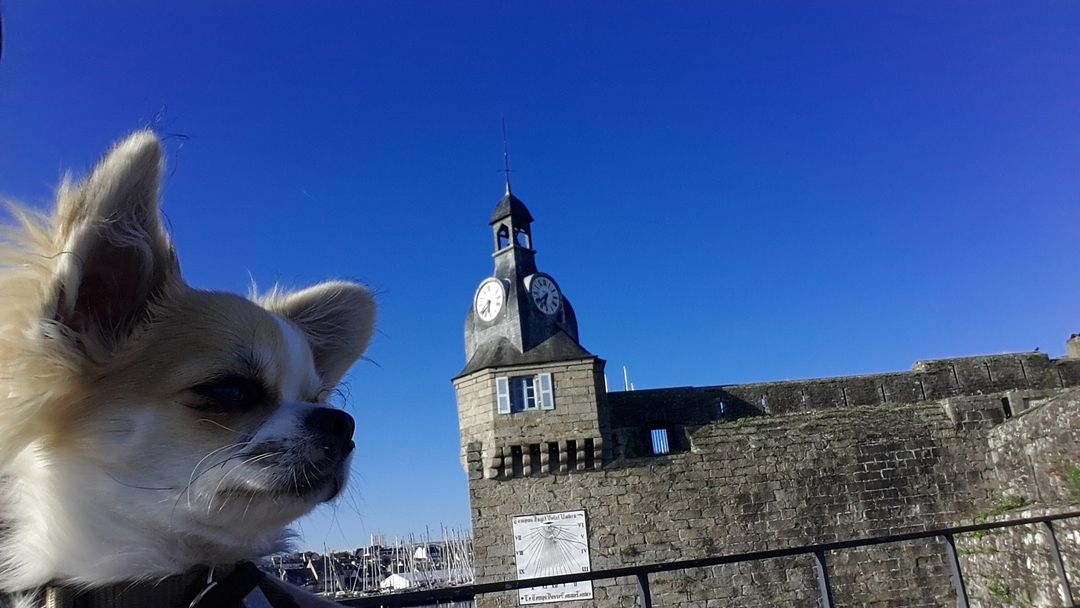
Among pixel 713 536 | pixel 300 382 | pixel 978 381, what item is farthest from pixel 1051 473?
pixel 300 382

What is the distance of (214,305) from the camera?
4.21 ft

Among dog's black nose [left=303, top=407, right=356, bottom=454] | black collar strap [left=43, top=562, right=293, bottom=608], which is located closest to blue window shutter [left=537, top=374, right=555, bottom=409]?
dog's black nose [left=303, top=407, right=356, bottom=454]

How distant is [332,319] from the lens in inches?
67.4

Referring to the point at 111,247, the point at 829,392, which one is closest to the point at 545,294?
the point at 829,392

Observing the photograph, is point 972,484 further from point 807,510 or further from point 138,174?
point 138,174

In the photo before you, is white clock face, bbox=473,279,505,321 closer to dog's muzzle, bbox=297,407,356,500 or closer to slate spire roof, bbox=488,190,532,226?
slate spire roof, bbox=488,190,532,226

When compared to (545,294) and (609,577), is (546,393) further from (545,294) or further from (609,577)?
(609,577)

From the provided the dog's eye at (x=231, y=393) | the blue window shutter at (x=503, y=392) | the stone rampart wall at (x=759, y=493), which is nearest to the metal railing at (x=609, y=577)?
the dog's eye at (x=231, y=393)

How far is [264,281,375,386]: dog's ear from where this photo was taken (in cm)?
167

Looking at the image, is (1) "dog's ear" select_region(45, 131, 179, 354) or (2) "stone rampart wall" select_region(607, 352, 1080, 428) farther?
(2) "stone rampart wall" select_region(607, 352, 1080, 428)

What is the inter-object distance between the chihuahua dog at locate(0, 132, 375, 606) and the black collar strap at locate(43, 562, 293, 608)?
1cm

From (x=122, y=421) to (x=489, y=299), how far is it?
18626 millimetres

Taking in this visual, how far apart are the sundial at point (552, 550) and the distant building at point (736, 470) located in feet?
0.13

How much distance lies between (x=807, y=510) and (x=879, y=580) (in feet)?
6.85
